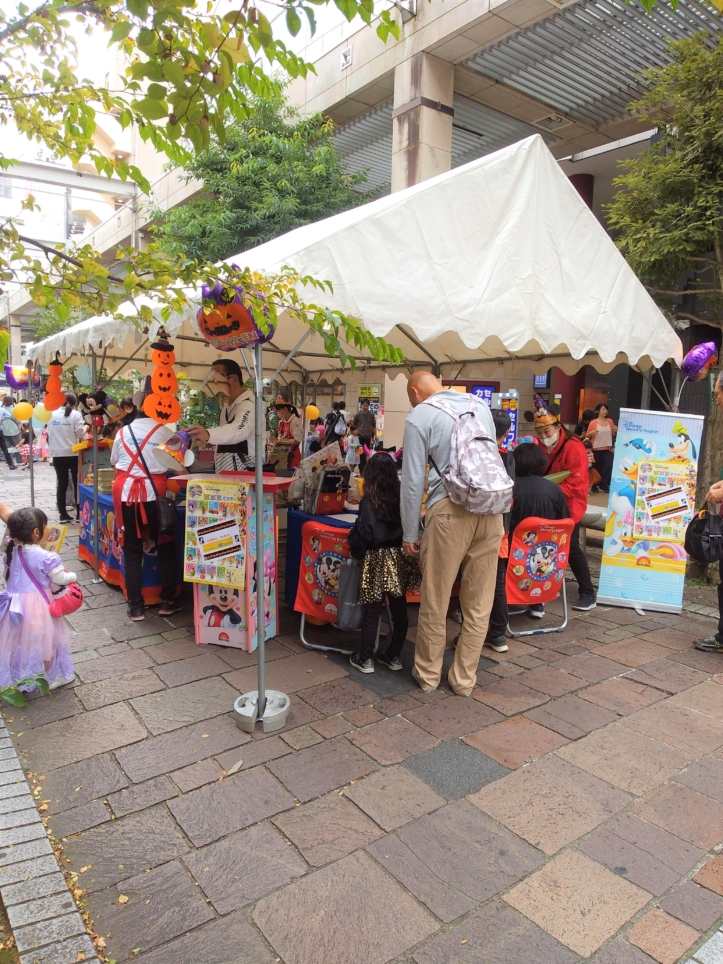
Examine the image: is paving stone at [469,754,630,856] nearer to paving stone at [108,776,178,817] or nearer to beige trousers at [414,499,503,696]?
beige trousers at [414,499,503,696]

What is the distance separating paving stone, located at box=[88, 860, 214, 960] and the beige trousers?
5.97 feet

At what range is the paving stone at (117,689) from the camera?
11.9 ft

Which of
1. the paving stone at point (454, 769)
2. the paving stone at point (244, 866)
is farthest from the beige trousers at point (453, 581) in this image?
the paving stone at point (244, 866)

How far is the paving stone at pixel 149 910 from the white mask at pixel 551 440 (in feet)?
13.5

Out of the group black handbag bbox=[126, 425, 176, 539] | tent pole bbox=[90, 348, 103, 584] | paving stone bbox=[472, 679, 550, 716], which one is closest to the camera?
paving stone bbox=[472, 679, 550, 716]

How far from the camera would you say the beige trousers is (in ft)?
11.5

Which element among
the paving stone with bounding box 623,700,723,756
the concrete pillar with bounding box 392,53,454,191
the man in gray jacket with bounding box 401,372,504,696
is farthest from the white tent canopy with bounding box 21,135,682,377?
the concrete pillar with bounding box 392,53,454,191

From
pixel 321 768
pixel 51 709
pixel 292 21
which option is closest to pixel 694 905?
pixel 321 768

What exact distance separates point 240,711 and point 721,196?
21.6ft

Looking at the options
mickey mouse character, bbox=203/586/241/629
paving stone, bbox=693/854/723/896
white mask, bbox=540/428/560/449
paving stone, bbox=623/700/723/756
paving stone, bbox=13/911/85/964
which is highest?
white mask, bbox=540/428/560/449

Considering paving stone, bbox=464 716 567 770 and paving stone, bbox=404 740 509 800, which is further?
paving stone, bbox=464 716 567 770

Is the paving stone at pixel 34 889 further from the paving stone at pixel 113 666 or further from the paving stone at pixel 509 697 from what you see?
the paving stone at pixel 509 697

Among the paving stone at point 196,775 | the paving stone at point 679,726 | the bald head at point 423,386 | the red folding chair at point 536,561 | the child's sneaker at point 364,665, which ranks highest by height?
the bald head at point 423,386

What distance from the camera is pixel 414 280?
378 centimetres
